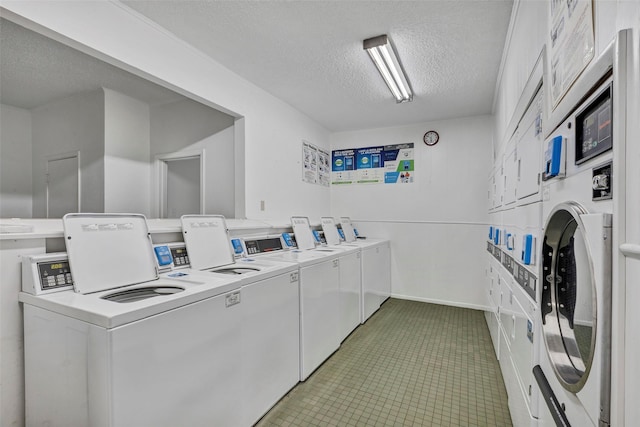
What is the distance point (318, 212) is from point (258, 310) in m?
2.82

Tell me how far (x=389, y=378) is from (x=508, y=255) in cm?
128

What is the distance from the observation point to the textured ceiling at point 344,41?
1970 millimetres

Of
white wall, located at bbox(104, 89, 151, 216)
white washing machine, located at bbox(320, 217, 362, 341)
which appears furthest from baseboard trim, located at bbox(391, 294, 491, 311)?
white wall, located at bbox(104, 89, 151, 216)

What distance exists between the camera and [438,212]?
13.9 feet

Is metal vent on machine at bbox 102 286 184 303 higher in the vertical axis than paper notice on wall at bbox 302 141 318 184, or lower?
lower

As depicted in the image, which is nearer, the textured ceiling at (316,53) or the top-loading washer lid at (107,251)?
the top-loading washer lid at (107,251)

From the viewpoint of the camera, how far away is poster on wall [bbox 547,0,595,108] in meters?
0.81

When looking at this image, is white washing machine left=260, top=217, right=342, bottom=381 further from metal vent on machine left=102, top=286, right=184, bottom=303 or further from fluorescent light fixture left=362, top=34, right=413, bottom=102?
fluorescent light fixture left=362, top=34, right=413, bottom=102

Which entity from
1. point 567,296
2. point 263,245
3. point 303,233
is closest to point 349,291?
point 303,233

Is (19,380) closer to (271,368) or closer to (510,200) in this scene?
(271,368)

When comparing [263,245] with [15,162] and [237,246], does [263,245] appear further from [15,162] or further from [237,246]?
[15,162]

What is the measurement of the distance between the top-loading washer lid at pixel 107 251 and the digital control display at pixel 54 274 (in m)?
0.04

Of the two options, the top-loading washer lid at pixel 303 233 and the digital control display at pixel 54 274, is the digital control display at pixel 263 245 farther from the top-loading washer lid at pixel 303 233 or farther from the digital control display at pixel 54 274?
the digital control display at pixel 54 274

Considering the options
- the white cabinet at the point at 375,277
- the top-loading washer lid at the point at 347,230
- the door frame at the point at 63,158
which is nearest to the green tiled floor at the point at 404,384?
the white cabinet at the point at 375,277
